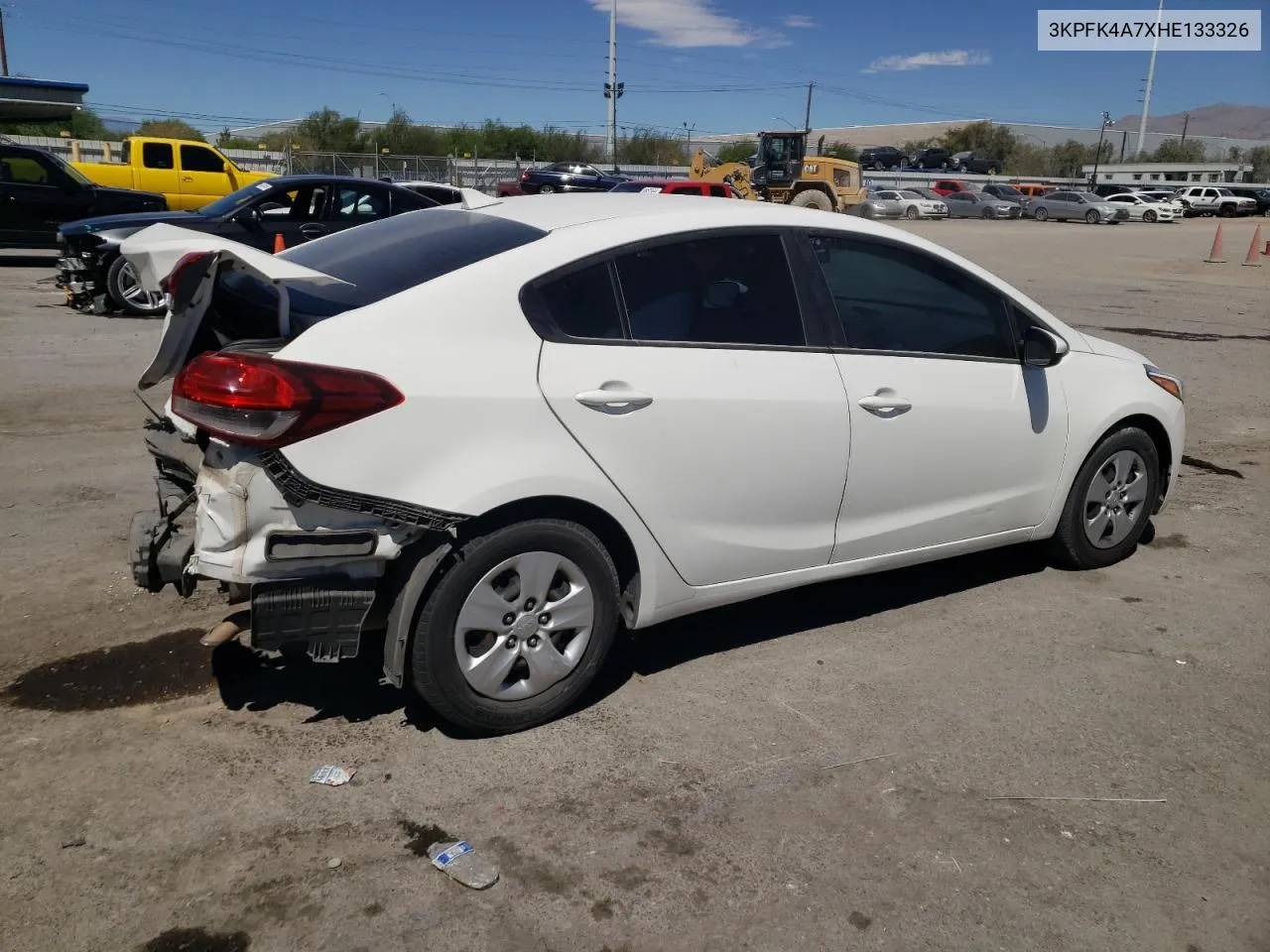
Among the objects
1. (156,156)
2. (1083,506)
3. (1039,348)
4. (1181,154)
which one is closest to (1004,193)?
(156,156)

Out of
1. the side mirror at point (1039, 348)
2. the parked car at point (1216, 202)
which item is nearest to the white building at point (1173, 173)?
the parked car at point (1216, 202)

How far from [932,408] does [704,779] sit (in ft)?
5.90

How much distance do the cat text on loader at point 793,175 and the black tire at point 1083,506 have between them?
3406 centimetres

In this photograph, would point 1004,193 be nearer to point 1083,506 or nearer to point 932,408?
point 1083,506

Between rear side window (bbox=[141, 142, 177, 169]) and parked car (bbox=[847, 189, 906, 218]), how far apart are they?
91.5ft

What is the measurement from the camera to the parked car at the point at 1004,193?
176ft

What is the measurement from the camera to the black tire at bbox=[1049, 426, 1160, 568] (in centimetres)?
488

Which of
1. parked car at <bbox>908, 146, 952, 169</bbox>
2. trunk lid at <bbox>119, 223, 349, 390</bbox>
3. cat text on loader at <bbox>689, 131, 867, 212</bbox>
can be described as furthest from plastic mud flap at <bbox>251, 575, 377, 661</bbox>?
parked car at <bbox>908, 146, 952, 169</bbox>

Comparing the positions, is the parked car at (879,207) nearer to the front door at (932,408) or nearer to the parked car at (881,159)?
the parked car at (881,159)

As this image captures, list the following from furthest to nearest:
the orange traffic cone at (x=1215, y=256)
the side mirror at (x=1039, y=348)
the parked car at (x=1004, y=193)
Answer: the parked car at (x=1004, y=193)
the orange traffic cone at (x=1215, y=256)
the side mirror at (x=1039, y=348)

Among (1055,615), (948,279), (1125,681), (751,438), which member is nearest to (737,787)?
(751,438)

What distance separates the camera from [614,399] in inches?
135

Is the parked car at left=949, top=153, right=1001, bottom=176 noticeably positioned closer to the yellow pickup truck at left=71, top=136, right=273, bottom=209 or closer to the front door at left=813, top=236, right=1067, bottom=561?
the yellow pickup truck at left=71, top=136, right=273, bottom=209

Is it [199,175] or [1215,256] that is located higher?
[199,175]
